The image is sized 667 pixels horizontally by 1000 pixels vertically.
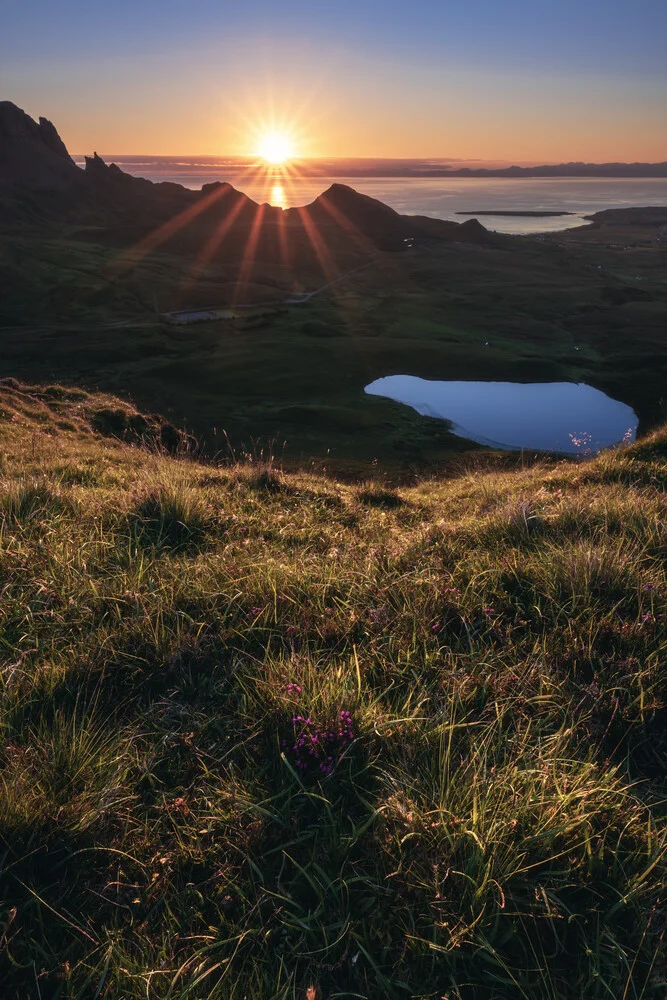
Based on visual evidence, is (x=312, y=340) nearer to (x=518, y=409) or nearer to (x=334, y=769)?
(x=518, y=409)

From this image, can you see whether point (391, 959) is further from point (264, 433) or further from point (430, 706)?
point (264, 433)

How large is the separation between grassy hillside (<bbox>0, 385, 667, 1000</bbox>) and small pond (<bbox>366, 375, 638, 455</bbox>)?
6479 centimetres

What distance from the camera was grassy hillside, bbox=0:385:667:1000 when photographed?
2254 mm

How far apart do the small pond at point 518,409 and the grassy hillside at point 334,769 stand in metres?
64.8

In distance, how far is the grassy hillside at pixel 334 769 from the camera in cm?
225

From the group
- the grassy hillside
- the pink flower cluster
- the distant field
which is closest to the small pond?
the distant field

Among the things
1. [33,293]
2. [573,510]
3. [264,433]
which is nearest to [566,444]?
[264,433]

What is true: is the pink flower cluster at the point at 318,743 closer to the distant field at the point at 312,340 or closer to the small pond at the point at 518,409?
the distant field at the point at 312,340

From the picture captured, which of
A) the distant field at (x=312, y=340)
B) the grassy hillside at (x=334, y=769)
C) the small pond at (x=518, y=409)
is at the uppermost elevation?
the grassy hillside at (x=334, y=769)

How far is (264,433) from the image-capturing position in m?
60.0

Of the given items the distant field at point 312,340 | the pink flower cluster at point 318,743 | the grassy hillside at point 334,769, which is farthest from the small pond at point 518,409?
the pink flower cluster at point 318,743

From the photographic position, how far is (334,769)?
2.98m

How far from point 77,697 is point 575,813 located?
268 centimetres

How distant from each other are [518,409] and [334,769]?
85027 mm
